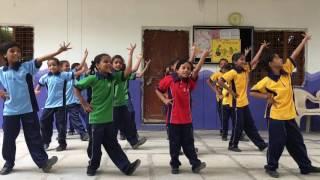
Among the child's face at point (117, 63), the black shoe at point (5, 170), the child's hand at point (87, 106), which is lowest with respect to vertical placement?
the black shoe at point (5, 170)

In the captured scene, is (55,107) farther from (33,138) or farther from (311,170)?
(311,170)

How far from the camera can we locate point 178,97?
20.7 feet

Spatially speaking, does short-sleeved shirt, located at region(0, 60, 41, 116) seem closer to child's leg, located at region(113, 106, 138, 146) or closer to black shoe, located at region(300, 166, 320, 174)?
child's leg, located at region(113, 106, 138, 146)

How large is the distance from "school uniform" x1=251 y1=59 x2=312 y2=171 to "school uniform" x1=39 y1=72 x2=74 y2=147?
348cm

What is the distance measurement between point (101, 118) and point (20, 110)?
107 centimetres

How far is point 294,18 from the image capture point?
11344 millimetres

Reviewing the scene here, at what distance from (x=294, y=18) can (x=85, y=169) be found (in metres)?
6.95

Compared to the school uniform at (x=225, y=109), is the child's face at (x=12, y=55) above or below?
above

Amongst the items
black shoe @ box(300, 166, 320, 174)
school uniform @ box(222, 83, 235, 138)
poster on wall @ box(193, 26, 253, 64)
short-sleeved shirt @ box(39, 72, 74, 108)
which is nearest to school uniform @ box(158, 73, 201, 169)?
black shoe @ box(300, 166, 320, 174)

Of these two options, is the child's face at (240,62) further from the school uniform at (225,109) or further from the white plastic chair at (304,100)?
the white plastic chair at (304,100)

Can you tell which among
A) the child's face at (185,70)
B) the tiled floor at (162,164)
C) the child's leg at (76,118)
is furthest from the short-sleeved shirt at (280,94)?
the child's leg at (76,118)

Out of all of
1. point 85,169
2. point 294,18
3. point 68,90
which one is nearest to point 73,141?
point 68,90

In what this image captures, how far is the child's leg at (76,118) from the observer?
9.49 metres

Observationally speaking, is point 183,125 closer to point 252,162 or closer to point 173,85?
point 173,85
